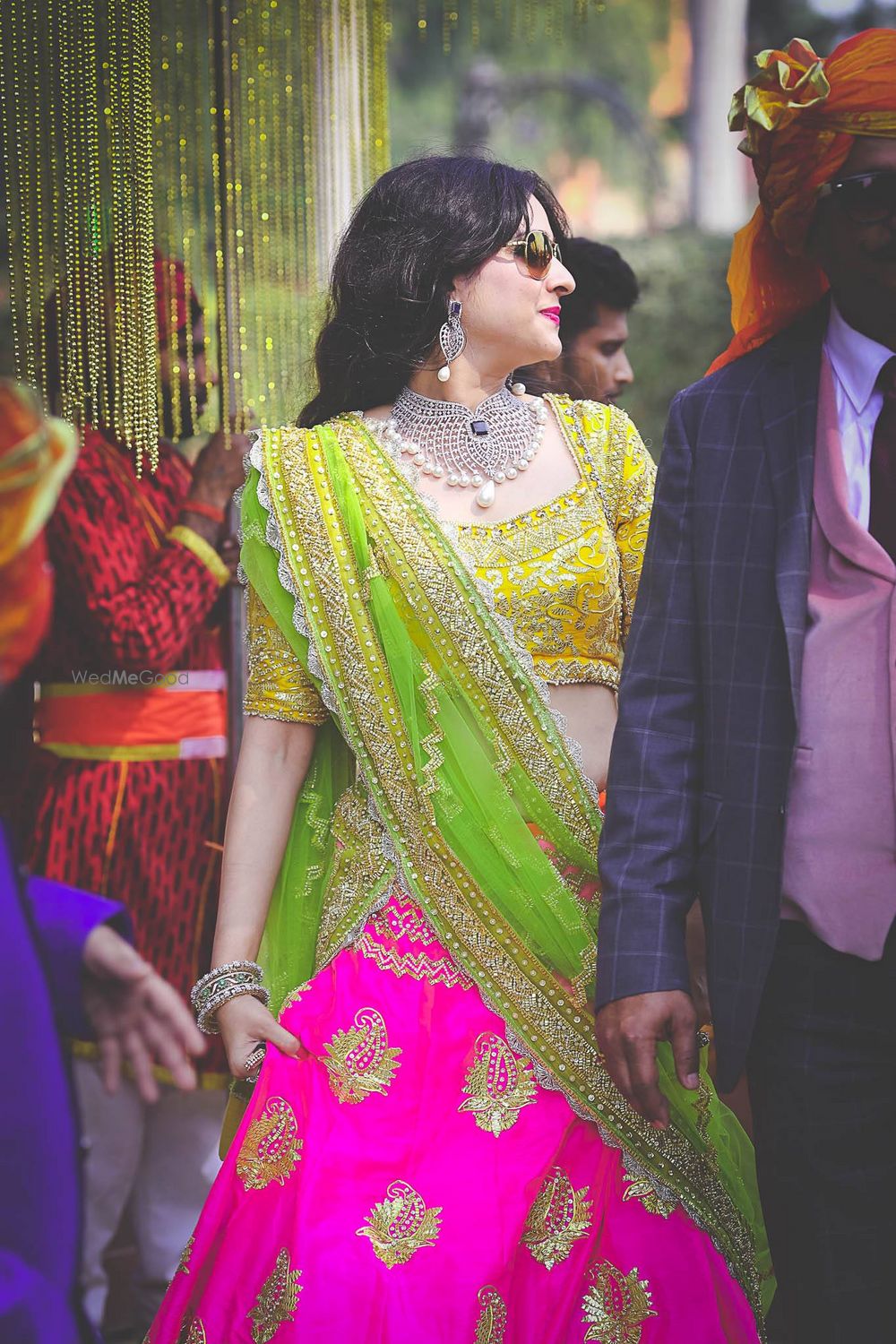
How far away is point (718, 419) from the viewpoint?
1938mm

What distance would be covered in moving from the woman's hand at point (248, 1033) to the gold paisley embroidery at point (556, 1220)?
37 centimetres

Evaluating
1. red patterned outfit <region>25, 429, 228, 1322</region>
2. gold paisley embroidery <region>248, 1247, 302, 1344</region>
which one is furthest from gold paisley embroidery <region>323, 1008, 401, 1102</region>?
red patterned outfit <region>25, 429, 228, 1322</region>

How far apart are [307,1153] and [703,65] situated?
13352 mm

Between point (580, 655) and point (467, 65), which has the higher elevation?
point (467, 65)

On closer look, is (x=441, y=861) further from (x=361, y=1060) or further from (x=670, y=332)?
(x=670, y=332)

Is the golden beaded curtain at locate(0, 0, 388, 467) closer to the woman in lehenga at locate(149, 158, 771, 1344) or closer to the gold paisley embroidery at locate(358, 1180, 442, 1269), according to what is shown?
the woman in lehenga at locate(149, 158, 771, 1344)

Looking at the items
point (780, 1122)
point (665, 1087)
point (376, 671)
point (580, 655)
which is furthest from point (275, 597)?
point (780, 1122)

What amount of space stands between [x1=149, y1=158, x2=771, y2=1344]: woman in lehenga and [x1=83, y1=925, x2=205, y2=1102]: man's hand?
737 mm

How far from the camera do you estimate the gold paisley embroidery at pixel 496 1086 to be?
206 cm

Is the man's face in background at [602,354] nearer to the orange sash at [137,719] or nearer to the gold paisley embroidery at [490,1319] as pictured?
the orange sash at [137,719]

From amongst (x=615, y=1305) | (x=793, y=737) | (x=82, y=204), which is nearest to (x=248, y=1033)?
(x=615, y=1305)

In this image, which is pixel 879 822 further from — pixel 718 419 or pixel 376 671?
pixel 376 671

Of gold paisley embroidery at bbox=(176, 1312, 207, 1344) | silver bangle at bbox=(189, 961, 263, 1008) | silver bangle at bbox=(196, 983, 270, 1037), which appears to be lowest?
gold paisley embroidery at bbox=(176, 1312, 207, 1344)

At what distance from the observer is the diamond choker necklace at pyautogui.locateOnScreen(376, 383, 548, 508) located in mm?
2383
